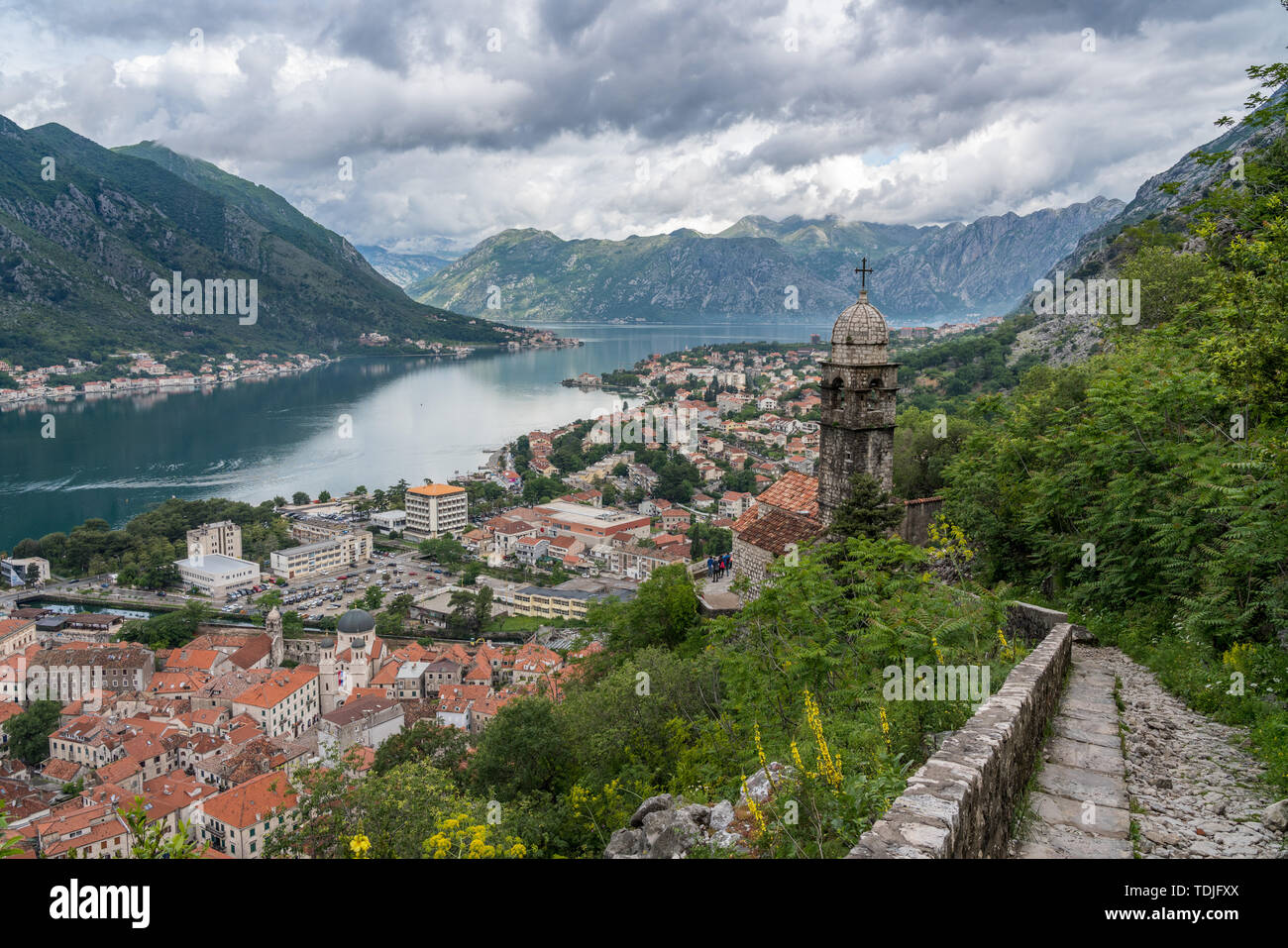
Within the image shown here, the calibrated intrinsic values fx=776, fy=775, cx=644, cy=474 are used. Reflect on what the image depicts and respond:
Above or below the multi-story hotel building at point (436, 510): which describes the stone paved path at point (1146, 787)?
above

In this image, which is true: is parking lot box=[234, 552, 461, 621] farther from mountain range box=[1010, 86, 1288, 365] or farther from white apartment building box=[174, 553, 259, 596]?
mountain range box=[1010, 86, 1288, 365]

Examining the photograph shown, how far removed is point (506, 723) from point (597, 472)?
53093 mm

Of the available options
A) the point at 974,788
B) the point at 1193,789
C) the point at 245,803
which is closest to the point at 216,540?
the point at 245,803

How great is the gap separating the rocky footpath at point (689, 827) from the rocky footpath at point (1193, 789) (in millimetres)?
1823

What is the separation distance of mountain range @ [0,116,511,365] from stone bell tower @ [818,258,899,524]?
117 metres

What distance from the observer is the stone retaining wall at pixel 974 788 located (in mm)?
2591

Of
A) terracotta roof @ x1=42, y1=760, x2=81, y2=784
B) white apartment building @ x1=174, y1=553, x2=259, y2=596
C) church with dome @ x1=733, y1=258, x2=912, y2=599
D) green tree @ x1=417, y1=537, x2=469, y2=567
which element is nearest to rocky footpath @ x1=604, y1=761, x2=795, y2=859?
church with dome @ x1=733, y1=258, x2=912, y2=599

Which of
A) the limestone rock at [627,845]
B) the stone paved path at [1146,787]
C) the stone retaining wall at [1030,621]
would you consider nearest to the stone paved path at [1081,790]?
the stone paved path at [1146,787]

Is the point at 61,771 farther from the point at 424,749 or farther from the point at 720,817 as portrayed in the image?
the point at 720,817

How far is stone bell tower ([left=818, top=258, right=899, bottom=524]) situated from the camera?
42.9ft

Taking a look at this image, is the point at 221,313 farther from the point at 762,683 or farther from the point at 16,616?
the point at 762,683
